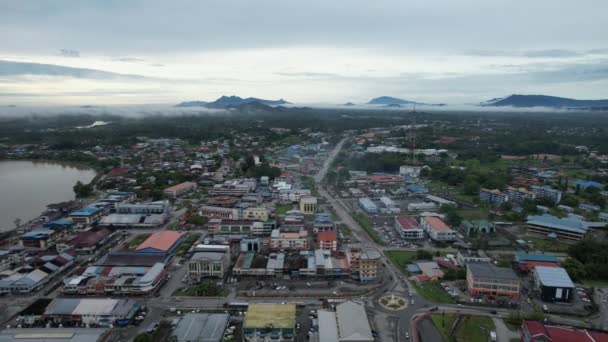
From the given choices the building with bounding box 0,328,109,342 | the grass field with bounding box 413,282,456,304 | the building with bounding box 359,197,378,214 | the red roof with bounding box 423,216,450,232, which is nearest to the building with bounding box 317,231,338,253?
the grass field with bounding box 413,282,456,304

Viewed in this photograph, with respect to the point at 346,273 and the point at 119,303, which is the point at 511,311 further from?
the point at 119,303

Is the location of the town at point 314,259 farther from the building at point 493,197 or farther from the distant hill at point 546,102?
the distant hill at point 546,102

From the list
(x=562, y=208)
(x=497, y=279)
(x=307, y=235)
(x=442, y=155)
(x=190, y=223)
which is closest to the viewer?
(x=497, y=279)

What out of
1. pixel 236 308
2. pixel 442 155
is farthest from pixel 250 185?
pixel 442 155

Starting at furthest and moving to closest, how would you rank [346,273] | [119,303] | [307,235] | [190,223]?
1. [190,223]
2. [307,235]
3. [346,273]
4. [119,303]

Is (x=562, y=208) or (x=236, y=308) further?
(x=562, y=208)

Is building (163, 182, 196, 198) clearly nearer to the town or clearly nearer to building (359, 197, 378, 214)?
the town

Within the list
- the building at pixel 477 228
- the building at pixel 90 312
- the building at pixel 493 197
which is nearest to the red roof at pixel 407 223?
the building at pixel 477 228
